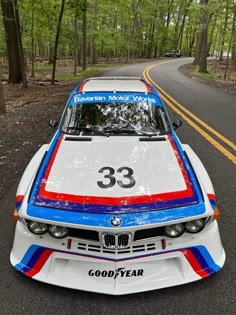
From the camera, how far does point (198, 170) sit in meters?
3.44

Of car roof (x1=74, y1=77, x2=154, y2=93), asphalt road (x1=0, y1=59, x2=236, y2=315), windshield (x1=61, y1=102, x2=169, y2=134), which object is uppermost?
car roof (x1=74, y1=77, x2=154, y2=93)

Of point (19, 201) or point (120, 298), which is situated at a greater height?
point (19, 201)

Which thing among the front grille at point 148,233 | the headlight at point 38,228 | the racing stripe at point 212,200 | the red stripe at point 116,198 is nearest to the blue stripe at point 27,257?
the headlight at point 38,228

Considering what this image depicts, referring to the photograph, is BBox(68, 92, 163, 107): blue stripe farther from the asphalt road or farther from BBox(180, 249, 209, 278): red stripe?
BBox(180, 249, 209, 278): red stripe

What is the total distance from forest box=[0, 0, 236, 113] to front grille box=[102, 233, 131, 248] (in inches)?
568

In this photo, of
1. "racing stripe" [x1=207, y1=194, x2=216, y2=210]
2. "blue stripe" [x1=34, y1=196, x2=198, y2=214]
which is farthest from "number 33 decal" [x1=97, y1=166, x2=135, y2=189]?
"racing stripe" [x1=207, y1=194, x2=216, y2=210]

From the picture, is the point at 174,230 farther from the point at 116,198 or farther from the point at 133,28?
the point at 133,28

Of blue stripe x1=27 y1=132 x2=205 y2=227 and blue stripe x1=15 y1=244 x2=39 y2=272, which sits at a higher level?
blue stripe x1=27 y1=132 x2=205 y2=227

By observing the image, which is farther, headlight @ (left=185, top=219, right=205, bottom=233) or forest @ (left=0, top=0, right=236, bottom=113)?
forest @ (left=0, top=0, right=236, bottom=113)

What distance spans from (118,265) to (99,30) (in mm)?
34178

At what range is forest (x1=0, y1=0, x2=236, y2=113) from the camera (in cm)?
1677

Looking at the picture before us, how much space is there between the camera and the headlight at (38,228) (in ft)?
8.74

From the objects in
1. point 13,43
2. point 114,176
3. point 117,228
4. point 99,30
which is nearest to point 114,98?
point 114,176

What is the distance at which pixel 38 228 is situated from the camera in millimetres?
2674
